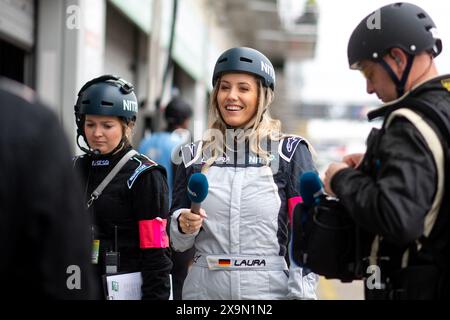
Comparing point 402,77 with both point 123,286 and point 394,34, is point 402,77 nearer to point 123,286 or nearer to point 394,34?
point 394,34

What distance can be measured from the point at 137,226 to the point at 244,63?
93cm

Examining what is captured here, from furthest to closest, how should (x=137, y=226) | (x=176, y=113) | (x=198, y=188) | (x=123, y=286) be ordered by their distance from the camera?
(x=176, y=113) → (x=137, y=226) → (x=123, y=286) → (x=198, y=188)

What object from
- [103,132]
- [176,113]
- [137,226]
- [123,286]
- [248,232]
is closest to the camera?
[248,232]

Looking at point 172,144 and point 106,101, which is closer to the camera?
point 106,101

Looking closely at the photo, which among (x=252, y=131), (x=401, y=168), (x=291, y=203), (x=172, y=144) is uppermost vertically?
(x=172, y=144)

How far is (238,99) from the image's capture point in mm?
3164

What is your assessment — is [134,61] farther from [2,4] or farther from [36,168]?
[36,168]

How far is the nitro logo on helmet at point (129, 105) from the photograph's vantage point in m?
3.46

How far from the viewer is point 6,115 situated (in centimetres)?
142

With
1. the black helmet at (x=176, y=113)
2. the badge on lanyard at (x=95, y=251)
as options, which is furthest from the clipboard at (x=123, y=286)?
the black helmet at (x=176, y=113)

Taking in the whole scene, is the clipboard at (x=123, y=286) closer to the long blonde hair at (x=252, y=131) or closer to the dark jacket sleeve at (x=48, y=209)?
the long blonde hair at (x=252, y=131)

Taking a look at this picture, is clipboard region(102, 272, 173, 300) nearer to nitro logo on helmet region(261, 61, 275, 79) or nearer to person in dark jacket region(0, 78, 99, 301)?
nitro logo on helmet region(261, 61, 275, 79)

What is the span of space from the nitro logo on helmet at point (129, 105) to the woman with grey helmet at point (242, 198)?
48cm

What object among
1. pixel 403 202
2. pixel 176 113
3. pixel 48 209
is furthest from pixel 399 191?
pixel 176 113
